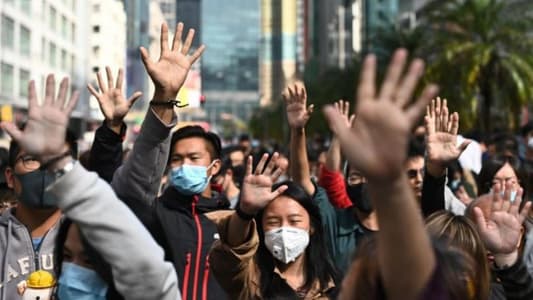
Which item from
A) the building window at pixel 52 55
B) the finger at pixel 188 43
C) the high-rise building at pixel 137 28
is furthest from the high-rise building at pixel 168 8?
the finger at pixel 188 43

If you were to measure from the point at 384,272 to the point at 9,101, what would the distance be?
141ft

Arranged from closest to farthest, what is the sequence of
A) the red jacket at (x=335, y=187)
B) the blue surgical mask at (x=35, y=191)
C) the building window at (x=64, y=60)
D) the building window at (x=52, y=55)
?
the blue surgical mask at (x=35, y=191), the red jacket at (x=335, y=187), the building window at (x=52, y=55), the building window at (x=64, y=60)

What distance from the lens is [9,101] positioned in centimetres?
4291

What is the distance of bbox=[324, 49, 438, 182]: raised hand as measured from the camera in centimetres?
186

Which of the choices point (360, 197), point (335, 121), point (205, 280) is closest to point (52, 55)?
point (360, 197)

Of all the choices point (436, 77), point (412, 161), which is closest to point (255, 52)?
point (436, 77)

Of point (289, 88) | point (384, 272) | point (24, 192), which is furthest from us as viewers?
point (289, 88)

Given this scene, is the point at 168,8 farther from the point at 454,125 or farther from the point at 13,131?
the point at 13,131

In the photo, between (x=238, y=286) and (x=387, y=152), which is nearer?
(x=387, y=152)

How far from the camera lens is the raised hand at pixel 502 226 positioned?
3.15 meters

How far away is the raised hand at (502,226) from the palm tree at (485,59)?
1885cm

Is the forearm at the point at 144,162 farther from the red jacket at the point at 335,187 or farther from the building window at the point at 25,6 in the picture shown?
the building window at the point at 25,6

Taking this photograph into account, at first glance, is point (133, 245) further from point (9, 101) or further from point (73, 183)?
point (9, 101)

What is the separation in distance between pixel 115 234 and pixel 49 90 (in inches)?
18.1
